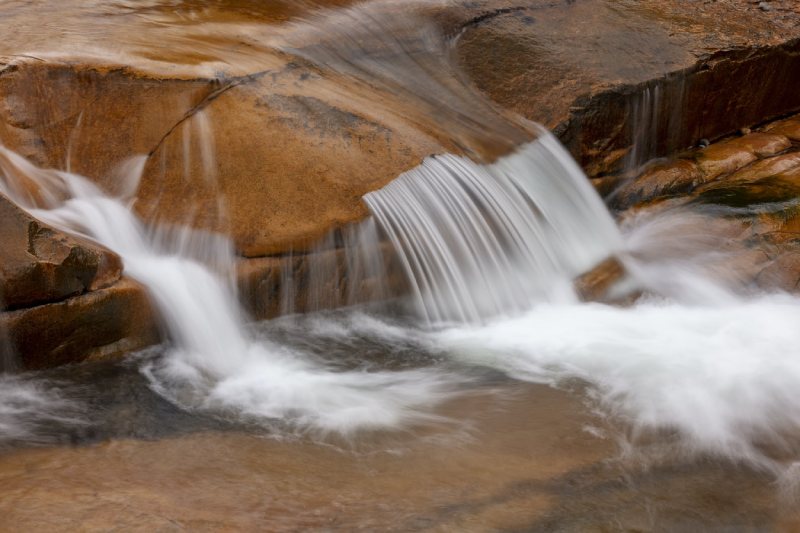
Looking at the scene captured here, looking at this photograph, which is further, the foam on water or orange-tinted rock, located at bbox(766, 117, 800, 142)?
orange-tinted rock, located at bbox(766, 117, 800, 142)

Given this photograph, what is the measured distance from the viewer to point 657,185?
7051mm

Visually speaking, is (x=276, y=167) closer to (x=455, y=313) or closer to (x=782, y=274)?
(x=455, y=313)

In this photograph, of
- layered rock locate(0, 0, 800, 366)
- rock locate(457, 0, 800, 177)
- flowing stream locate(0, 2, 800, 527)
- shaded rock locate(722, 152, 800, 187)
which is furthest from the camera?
shaded rock locate(722, 152, 800, 187)

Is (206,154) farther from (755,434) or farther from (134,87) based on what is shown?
(755,434)

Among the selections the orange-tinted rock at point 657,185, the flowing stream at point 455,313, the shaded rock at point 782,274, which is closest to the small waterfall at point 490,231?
the flowing stream at point 455,313

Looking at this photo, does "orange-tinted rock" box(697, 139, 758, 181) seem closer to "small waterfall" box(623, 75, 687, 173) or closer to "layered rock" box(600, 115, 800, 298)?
"layered rock" box(600, 115, 800, 298)

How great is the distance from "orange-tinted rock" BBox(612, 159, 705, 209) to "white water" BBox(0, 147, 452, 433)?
9.45 feet

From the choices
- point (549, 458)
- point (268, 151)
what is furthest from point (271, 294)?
point (549, 458)

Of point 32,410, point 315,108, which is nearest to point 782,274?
point 315,108

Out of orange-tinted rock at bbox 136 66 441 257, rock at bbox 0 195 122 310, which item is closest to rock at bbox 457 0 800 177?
orange-tinted rock at bbox 136 66 441 257

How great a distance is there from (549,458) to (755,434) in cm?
109

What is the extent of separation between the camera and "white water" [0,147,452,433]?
442 centimetres

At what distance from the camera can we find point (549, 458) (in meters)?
3.94

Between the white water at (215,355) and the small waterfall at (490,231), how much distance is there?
3.11 ft
